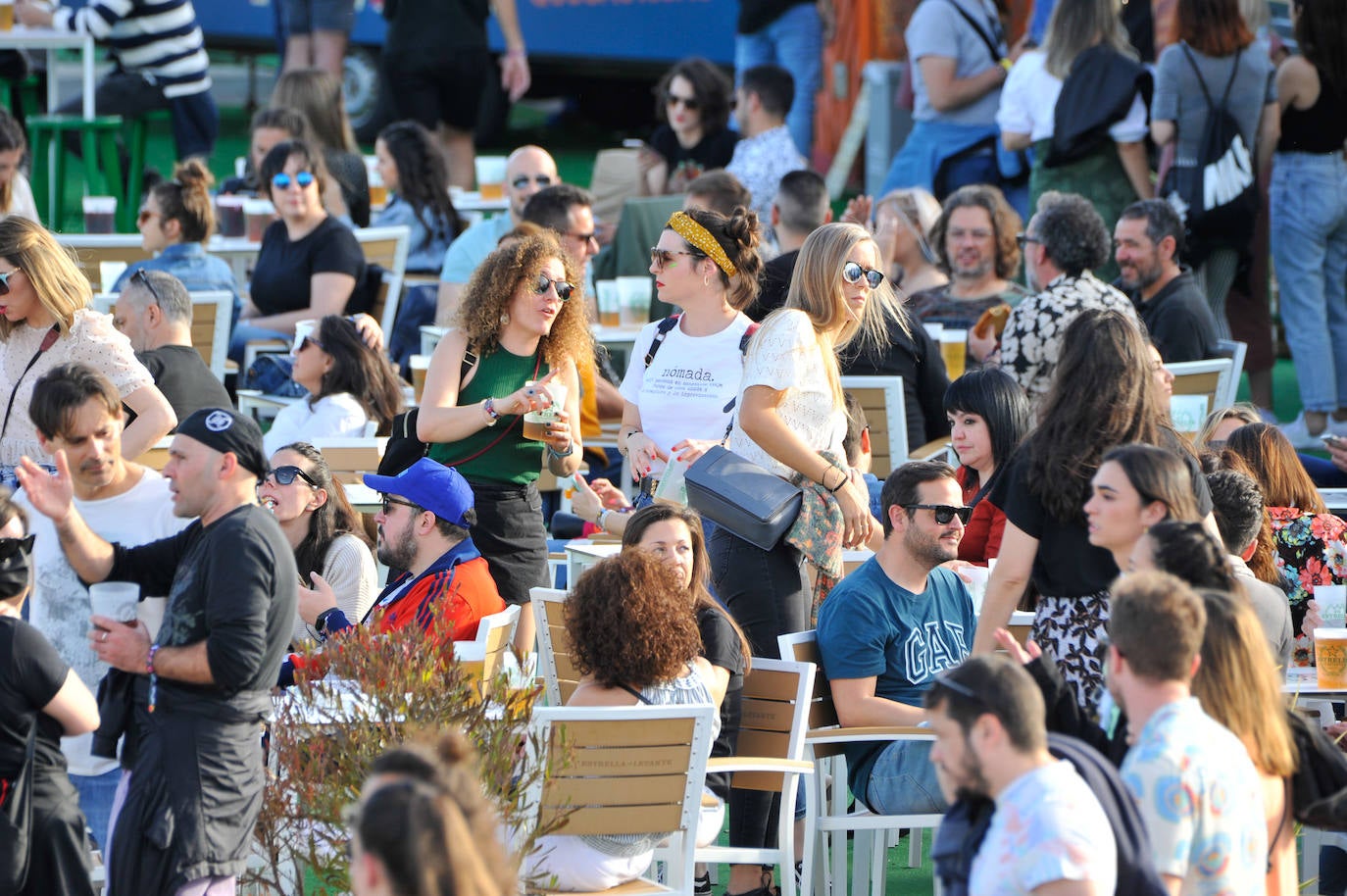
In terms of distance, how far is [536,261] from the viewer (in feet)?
17.2

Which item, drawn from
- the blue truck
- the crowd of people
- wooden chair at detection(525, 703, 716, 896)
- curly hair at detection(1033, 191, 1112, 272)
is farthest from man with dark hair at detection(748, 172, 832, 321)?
the blue truck

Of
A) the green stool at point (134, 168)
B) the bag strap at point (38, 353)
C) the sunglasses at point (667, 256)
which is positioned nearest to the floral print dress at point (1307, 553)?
the sunglasses at point (667, 256)

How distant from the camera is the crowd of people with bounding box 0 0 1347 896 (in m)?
2.95

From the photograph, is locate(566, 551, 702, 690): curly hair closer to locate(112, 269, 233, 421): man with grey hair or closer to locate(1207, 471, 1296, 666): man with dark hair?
locate(1207, 471, 1296, 666): man with dark hair

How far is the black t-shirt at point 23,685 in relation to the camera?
3.37 metres

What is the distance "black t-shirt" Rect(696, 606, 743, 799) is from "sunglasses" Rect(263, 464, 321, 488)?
4.44 feet

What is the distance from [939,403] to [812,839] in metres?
2.47

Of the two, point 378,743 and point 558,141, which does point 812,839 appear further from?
point 558,141

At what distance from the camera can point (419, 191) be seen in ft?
30.3

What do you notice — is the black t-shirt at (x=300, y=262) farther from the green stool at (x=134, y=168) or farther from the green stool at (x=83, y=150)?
the green stool at (x=134, y=168)

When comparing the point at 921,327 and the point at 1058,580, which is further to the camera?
the point at 921,327

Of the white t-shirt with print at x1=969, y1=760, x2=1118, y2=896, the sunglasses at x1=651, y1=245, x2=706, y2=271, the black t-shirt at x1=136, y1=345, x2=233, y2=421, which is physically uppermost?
the sunglasses at x1=651, y1=245, x2=706, y2=271

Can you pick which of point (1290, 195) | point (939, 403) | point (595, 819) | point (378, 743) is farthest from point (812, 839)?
point (1290, 195)

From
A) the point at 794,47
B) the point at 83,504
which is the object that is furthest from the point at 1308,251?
the point at 83,504
